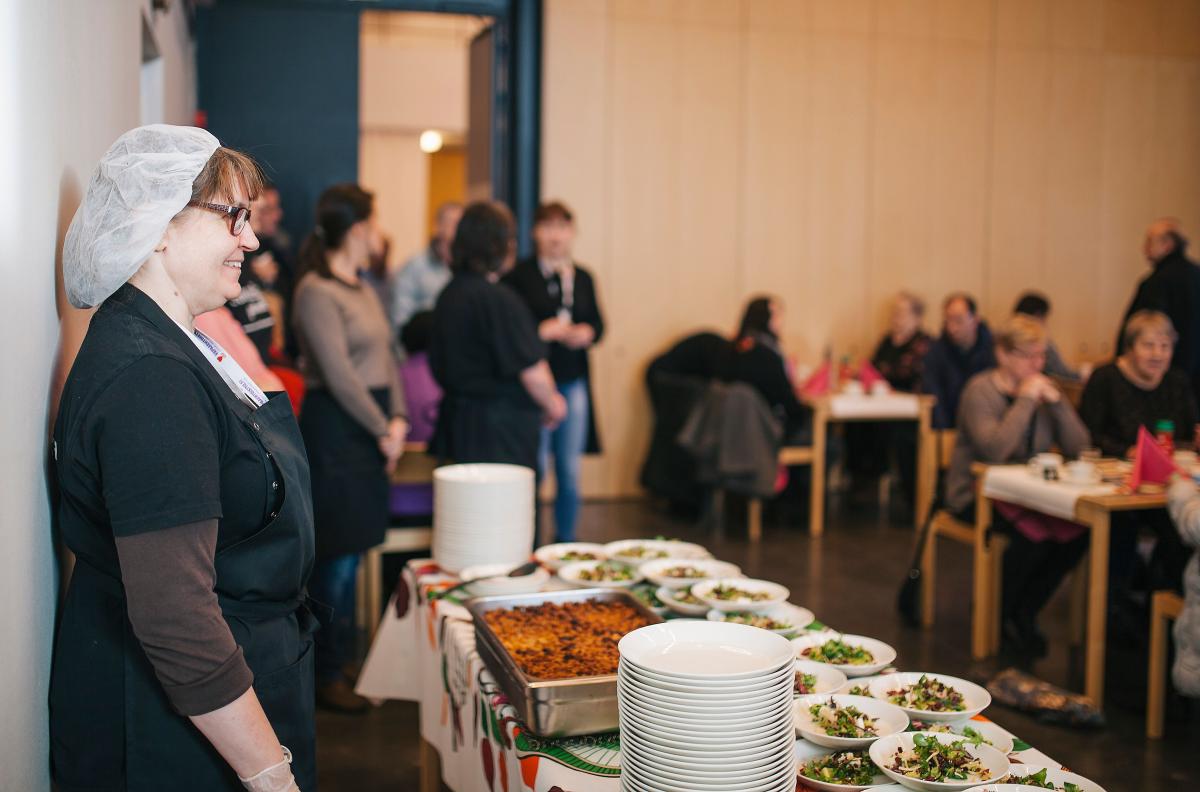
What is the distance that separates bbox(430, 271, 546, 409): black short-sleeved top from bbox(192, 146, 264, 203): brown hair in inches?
85.6

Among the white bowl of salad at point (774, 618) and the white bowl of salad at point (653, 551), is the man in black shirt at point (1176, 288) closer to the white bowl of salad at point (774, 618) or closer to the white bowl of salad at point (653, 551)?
the white bowl of salad at point (653, 551)

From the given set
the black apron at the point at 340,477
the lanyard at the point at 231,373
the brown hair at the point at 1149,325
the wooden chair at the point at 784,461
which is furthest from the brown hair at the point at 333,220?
the wooden chair at the point at 784,461

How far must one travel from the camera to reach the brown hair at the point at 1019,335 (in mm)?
4426

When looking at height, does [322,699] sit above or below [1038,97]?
below

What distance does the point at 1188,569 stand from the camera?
3188 millimetres

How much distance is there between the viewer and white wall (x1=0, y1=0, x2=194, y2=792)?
1381mm

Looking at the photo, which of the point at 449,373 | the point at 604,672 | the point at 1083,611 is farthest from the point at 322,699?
the point at 1083,611

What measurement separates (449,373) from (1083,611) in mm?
2663

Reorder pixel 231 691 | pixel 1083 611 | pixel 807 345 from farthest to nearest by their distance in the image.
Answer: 1. pixel 807 345
2. pixel 1083 611
3. pixel 231 691

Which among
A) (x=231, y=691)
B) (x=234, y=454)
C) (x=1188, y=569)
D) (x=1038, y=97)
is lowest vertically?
(x=1188, y=569)

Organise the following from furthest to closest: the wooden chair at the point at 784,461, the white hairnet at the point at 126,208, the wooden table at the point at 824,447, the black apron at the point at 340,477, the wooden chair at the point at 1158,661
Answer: the wooden table at the point at 824,447 < the wooden chair at the point at 784,461 < the black apron at the point at 340,477 < the wooden chair at the point at 1158,661 < the white hairnet at the point at 126,208

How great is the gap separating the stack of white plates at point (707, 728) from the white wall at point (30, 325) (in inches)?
30.5

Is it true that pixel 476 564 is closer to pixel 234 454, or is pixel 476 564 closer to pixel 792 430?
pixel 234 454

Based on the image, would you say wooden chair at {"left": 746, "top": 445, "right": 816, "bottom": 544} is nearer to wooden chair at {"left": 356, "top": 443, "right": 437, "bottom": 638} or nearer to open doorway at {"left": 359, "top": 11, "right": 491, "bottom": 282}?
wooden chair at {"left": 356, "top": 443, "right": 437, "bottom": 638}
